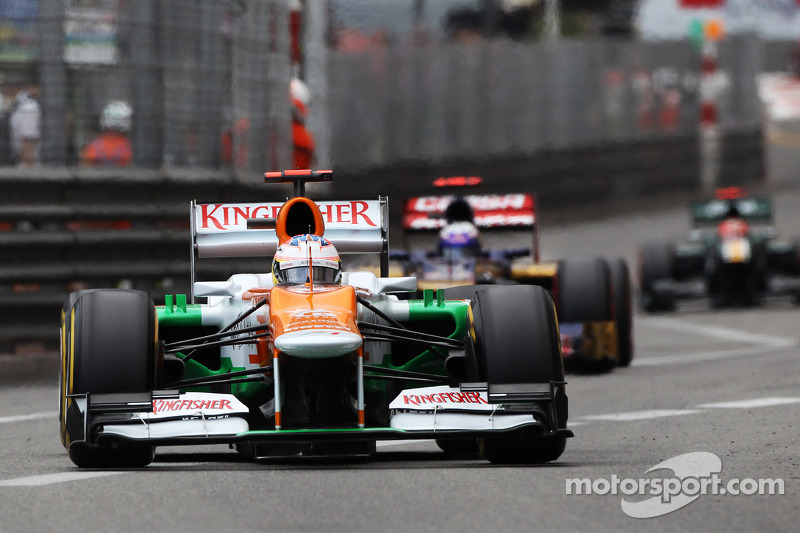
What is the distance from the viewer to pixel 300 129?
19.4 meters

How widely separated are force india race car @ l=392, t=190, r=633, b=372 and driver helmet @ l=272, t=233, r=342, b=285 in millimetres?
6208

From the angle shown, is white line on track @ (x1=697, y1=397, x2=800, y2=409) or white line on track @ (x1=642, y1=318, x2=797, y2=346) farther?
white line on track @ (x1=642, y1=318, x2=797, y2=346)

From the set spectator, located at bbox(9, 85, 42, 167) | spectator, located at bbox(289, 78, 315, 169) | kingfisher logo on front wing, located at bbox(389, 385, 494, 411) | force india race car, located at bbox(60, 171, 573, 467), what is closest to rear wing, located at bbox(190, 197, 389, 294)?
force india race car, located at bbox(60, 171, 573, 467)

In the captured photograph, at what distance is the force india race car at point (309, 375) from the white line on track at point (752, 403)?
9.65ft

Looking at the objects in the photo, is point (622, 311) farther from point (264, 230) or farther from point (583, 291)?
point (264, 230)

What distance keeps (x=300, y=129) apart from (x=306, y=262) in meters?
10.0

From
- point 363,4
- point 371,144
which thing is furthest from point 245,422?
point 371,144

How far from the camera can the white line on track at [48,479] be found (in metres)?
7.91

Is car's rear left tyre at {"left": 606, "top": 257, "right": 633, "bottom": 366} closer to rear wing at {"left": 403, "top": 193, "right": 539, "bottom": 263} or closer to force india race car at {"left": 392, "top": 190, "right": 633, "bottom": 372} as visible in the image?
force india race car at {"left": 392, "top": 190, "right": 633, "bottom": 372}

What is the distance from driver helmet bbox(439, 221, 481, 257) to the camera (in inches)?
646

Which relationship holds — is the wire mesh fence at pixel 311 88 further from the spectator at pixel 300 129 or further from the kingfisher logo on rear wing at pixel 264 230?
the kingfisher logo on rear wing at pixel 264 230

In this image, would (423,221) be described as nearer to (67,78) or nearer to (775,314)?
(67,78)

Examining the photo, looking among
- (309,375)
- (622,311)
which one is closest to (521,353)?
(309,375)

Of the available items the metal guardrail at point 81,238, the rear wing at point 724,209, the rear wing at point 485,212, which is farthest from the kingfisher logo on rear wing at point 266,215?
the rear wing at point 724,209
